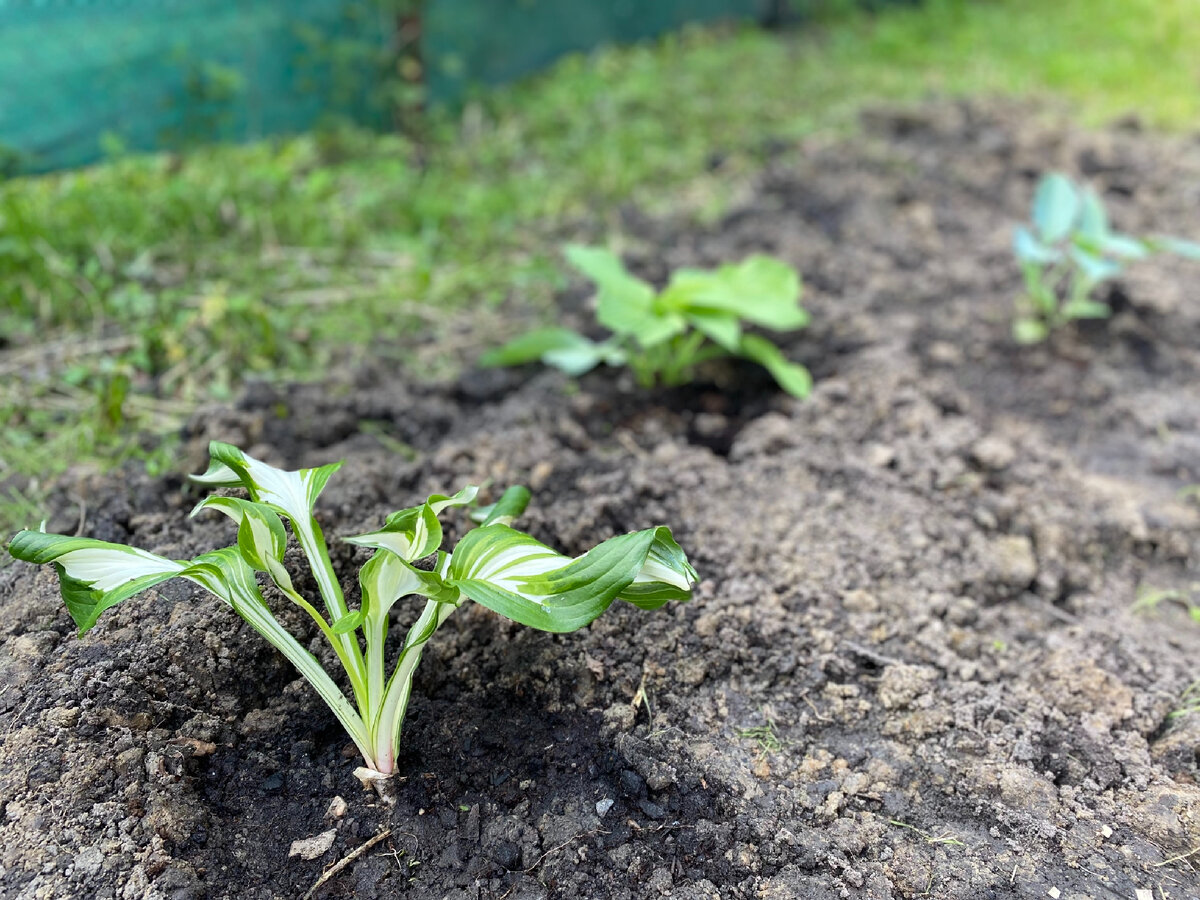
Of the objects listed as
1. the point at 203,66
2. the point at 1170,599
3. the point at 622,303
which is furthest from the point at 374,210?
the point at 1170,599

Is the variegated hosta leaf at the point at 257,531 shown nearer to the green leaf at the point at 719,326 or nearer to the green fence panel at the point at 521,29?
the green leaf at the point at 719,326

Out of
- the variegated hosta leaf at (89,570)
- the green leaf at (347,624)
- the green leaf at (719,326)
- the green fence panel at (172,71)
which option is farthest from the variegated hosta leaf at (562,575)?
the green fence panel at (172,71)

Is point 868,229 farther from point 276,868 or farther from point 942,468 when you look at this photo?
point 276,868

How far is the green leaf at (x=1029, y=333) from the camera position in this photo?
2.72m

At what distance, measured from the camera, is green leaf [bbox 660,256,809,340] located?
2.26m

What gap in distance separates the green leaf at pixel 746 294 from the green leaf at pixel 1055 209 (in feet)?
2.93

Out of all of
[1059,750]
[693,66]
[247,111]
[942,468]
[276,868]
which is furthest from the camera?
[693,66]

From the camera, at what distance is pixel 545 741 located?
1.44m

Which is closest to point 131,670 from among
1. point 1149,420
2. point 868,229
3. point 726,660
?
point 726,660

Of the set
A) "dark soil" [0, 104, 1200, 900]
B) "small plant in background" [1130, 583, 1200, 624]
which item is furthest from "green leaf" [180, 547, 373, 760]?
"small plant in background" [1130, 583, 1200, 624]

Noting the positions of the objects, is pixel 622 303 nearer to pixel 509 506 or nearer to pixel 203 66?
pixel 509 506

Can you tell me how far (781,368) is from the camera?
2.34m

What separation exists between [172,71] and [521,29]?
1945 millimetres

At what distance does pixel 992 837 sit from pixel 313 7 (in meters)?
3.78
